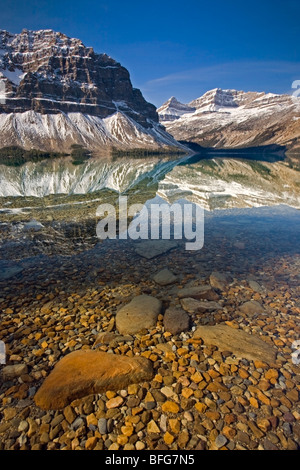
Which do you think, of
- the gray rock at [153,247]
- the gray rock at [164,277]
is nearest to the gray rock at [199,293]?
the gray rock at [164,277]

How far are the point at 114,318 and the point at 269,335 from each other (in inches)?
208

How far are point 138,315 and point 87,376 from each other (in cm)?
313

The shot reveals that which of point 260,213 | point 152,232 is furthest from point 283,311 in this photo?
point 260,213

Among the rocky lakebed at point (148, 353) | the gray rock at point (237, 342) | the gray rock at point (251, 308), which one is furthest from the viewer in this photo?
the gray rock at point (251, 308)

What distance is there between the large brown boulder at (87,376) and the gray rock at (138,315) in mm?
1566

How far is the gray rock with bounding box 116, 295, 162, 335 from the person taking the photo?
27.8ft

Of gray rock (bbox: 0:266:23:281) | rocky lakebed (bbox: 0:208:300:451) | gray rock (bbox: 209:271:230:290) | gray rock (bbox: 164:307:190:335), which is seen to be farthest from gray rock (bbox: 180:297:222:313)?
gray rock (bbox: 0:266:23:281)

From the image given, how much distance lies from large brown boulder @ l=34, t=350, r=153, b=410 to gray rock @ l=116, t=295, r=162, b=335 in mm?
1566

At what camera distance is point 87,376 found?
613 cm

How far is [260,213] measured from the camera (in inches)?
1068

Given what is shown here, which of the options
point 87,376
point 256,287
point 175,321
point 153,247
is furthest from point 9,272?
point 256,287

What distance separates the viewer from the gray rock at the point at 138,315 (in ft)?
27.8

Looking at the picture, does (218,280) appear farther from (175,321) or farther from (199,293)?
(175,321)

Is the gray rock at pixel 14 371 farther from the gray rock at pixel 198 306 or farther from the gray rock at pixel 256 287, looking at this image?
the gray rock at pixel 256 287
